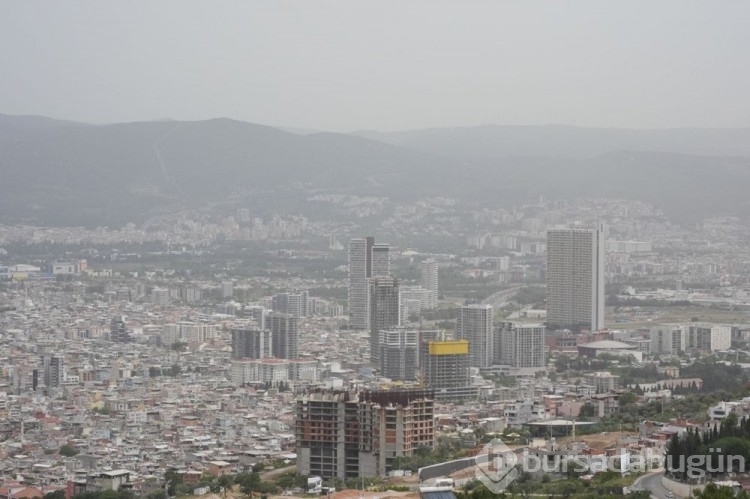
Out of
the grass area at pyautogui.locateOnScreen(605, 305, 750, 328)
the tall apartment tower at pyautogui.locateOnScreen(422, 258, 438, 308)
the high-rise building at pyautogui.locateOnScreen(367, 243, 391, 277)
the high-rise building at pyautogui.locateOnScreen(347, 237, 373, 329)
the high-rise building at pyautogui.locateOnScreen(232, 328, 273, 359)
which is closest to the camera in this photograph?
the high-rise building at pyautogui.locateOnScreen(232, 328, 273, 359)

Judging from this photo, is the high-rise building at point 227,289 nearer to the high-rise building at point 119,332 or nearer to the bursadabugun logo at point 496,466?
the high-rise building at point 119,332

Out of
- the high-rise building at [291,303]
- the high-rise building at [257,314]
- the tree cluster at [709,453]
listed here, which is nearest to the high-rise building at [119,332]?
the high-rise building at [257,314]

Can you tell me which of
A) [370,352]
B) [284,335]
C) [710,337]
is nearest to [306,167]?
[284,335]

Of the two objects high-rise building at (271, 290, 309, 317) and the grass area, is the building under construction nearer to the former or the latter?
the grass area

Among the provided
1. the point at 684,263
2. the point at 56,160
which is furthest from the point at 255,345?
the point at 56,160

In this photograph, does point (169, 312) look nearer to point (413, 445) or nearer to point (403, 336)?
point (403, 336)

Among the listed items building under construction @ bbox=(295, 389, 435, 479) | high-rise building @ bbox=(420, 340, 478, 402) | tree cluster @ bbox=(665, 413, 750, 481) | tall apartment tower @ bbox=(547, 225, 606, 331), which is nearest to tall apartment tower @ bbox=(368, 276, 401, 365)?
tall apartment tower @ bbox=(547, 225, 606, 331)
